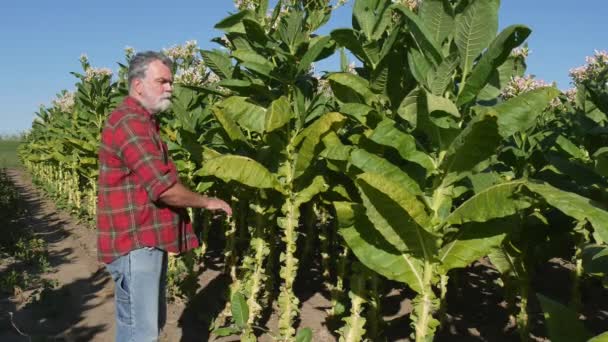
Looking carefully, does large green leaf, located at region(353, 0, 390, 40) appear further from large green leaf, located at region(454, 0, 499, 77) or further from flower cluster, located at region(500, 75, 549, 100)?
flower cluster, located at region(500, 75, 549, 100)

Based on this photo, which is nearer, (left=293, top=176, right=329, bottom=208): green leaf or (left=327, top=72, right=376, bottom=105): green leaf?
(left=327, top=72, right=376, bottom=105): green leaf

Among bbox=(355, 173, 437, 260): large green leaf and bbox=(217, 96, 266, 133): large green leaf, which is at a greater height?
bbox=(217, 96, 266, 133): large green leaf

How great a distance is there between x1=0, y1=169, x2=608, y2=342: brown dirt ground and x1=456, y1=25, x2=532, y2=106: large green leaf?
2434 millimetres

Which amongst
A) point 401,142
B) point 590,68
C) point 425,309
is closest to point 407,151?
point 401,142

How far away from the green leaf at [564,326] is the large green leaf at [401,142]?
982 mm

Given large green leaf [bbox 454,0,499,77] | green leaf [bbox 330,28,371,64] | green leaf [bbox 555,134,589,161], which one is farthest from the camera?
green leaf [bbox 555,134,589,161]

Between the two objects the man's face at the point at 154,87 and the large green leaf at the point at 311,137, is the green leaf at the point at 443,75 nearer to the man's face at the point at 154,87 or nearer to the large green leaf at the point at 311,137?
the large green leaf at the point at 311,137

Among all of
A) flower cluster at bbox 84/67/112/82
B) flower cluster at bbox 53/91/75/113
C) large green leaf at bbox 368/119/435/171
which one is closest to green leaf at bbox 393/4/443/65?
large green leaf at bbox 368/119/435/171

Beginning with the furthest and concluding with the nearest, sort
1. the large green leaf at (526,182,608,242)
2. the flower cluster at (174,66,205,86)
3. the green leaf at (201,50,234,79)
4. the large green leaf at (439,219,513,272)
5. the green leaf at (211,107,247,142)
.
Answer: the flower cluster at (174,66,205,86) → the green leaf at (201,50,234,79) → the green leaf at (211,107,247,142) → the large green leaf at (439,219,513,272) → the large green leaf at (526,182,608,242)

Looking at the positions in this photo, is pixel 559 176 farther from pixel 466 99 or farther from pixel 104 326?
pixel 104 326

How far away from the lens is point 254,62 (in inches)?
155

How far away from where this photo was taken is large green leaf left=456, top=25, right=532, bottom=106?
2.45 metres

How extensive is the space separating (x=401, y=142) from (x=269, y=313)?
3047mm

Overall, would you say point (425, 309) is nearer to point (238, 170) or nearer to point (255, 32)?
point (238, 170)
